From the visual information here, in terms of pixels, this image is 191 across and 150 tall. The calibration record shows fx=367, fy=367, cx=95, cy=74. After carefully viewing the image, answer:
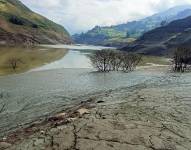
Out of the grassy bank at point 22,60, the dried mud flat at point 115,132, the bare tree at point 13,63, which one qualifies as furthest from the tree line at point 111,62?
the dried mud flat at point 115,132

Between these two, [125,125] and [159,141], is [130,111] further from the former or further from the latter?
[159,141]

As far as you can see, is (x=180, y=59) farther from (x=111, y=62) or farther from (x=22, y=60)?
(x=22, y=60)

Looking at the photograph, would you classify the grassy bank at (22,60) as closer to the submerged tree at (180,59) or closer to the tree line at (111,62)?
the tree line at (111,62)

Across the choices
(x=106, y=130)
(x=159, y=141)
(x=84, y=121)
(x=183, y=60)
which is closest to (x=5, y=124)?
(x=84, y=121)

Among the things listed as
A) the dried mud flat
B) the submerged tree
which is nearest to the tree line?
the submerged tree

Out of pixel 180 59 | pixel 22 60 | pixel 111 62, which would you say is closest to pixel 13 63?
pixel 22 60

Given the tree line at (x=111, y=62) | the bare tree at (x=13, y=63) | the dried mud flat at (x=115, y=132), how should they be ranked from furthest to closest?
the bare tree at (x=13, y=63) → the tree line at (x=111, y=62) → the dried mud flat at (x=115, y=132)

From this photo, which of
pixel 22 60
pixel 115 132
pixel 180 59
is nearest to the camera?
pixel 115 132

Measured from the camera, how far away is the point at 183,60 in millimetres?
79750

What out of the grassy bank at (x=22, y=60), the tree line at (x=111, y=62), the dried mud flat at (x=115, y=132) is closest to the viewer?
the dried mud flat at (x=115, y=132)

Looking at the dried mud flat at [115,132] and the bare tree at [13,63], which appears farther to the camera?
the bare tree at [13,63]

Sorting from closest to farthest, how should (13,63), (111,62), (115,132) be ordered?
(115,132) < (111,62) < (13,63)

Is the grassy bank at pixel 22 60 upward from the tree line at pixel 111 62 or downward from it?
downward

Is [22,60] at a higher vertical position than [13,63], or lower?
lower
